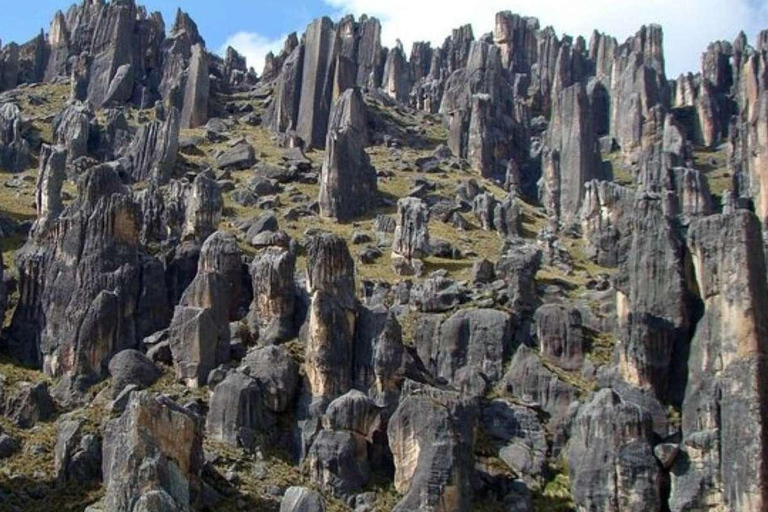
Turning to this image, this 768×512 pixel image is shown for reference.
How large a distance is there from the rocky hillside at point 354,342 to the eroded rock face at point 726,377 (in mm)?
91

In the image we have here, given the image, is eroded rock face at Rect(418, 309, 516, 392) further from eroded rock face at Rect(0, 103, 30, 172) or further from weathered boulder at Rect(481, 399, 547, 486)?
eroded rock face at Rect(0, 103, 30, 172)

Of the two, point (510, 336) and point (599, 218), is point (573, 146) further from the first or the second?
point (510, 336)

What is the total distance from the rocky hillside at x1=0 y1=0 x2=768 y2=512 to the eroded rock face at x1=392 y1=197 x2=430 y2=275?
0.66 ft

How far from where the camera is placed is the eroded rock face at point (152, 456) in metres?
42.2

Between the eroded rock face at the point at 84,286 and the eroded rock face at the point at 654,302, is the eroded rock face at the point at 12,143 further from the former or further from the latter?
the eroded rock face at the point at 654,302

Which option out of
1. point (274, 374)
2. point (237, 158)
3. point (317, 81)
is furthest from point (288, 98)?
point (274, 374)

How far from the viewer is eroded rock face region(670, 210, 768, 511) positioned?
51.6 meters

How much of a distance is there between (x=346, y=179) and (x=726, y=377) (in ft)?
148

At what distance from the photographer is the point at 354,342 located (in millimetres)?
57562

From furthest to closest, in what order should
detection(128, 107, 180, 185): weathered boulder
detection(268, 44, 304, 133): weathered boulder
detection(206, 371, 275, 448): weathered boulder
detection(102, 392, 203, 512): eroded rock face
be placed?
detection(268, 44, 304, 133): weathered boulder
detection(128, 107, 180, 185): weathered boulder
detection(206, 371, 275, 448): weathered boulder
detection(102, 392, 203, 512): eroded rock face

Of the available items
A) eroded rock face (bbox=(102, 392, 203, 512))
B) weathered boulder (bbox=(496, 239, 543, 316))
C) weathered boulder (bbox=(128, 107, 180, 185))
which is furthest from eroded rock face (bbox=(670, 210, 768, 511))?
weathered boulder (bbox=(128, 107, 180, 185))

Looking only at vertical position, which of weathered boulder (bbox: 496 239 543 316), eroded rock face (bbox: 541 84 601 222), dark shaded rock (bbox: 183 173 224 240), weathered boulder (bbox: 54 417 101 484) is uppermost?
eroded rock face (bbox: 541 84 601 222)

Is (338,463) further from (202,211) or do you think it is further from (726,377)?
(202,211)

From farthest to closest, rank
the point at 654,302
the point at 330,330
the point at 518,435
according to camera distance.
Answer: the point at 654,302 < the point at 518,435 < the point at 330,330
